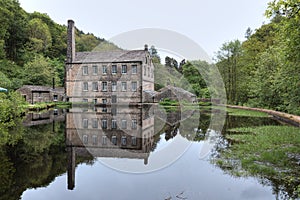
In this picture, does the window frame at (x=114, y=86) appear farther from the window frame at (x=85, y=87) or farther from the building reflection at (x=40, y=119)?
the building reflection at (x=40, y=119)

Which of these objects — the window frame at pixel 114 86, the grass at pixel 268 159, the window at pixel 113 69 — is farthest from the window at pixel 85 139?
the window at pixel 113 69

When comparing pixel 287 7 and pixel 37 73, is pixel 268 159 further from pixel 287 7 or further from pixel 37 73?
pixel 37 73

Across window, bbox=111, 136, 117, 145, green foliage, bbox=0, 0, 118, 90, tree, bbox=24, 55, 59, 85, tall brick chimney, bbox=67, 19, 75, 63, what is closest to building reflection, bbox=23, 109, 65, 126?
window, bbox=111, 136, 117, 145

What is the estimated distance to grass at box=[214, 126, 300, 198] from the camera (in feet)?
20.5

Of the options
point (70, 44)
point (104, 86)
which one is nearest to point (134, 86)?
point (104, 86)

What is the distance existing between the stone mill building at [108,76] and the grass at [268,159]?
28.3 meters

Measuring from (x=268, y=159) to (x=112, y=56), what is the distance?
35036mm

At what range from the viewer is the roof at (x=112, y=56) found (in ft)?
128

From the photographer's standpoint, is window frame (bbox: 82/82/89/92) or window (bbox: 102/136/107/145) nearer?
window (bbox: 102/136/107/145)

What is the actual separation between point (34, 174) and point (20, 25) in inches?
2417

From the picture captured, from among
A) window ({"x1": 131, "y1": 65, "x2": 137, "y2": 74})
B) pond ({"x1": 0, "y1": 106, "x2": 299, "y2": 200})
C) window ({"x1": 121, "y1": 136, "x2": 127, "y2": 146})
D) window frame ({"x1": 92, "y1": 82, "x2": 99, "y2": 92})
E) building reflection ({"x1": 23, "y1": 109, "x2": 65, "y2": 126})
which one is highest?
window ({"x1": 131, "y1": 65, "x2": 137, "y2": 74})

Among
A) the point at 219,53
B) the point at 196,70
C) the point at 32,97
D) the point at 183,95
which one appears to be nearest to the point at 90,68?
the point at 32,97

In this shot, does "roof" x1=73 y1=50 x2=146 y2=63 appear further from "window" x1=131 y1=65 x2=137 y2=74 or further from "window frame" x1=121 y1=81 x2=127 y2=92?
"window frame" x1=121 y1=81 x2=127 y2=92

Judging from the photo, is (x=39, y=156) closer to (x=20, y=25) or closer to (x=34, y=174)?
(x=34, y=174)
